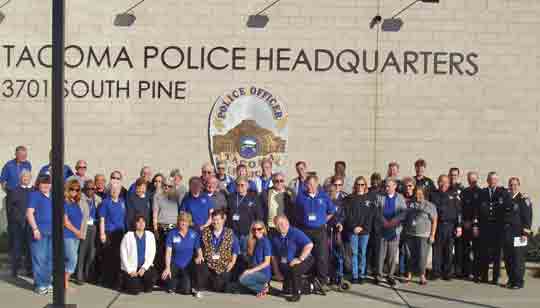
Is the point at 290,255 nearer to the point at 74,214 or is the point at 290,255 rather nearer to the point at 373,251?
the point at 373,251

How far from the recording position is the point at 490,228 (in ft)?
36.8

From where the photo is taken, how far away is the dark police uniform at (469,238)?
37.2 feet

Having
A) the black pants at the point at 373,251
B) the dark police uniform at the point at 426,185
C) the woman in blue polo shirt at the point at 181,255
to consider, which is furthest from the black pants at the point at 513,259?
the woman in blue polo shirt at the point at 181,255

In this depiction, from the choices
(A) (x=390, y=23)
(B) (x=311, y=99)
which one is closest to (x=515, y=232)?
(B) (x=311, y=99)

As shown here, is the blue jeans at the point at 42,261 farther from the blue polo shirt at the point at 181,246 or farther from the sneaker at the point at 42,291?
the blue polo shirt at the point at 181,246

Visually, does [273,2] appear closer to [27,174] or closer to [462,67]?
[462,67]

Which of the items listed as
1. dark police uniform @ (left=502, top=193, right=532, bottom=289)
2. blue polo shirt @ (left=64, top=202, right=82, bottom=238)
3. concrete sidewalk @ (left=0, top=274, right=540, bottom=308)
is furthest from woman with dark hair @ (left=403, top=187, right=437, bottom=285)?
blue polo shirt @ (left=64, top=202, right=82, bottom=238)

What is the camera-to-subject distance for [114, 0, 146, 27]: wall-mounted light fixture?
13.8 m

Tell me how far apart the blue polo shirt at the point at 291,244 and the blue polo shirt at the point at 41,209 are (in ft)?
10.5

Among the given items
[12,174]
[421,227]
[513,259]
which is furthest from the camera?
[12,174]

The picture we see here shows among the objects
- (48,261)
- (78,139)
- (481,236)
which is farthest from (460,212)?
(78,139)

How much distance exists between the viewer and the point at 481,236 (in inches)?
444

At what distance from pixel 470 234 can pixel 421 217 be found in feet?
3.16

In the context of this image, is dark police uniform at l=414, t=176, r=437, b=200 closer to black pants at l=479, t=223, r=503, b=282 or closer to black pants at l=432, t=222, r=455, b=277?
black pants at l=432, t=222, r=455, b=277
